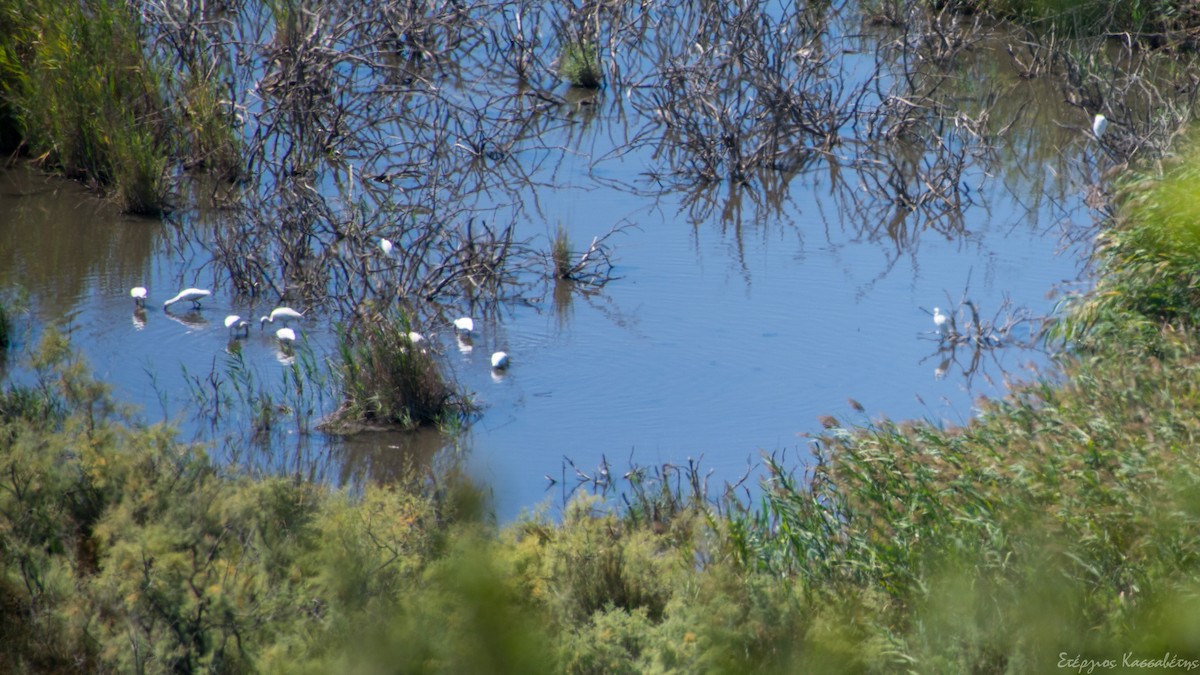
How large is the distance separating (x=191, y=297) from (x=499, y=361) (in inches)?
82.0

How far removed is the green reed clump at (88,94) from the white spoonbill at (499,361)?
376 centimetres

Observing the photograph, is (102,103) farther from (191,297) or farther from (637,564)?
(637,564)

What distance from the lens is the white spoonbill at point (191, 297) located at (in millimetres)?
8438

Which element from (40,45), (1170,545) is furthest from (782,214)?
(1170,545)

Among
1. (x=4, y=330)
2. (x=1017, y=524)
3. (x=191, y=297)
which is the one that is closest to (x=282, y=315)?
(x=191, y=297)

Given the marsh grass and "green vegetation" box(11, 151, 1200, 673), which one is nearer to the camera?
"green vegetation" box(11, 151, 1200, 673)

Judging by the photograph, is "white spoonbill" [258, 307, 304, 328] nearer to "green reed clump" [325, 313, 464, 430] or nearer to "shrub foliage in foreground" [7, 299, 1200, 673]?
"green reed clump" [325, 313, 464, 430]

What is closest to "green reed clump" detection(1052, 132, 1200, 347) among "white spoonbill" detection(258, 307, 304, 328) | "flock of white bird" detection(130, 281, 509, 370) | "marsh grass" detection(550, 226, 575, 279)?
"flock of white bird" detection(130, 281, 509, 370)

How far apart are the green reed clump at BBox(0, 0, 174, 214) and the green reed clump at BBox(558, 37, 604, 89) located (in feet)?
15.7

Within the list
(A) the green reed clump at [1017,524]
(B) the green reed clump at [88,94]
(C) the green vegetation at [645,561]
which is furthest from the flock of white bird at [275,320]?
(A) the green reed clump at [1017,524]

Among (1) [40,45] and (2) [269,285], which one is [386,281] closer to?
(2) [269,285]

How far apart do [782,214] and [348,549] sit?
7844 millimetres

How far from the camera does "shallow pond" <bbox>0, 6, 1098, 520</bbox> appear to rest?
6.95 meters

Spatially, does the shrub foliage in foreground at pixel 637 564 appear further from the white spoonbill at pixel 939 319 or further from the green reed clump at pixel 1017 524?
the white spoonbill at pixel 939 319
